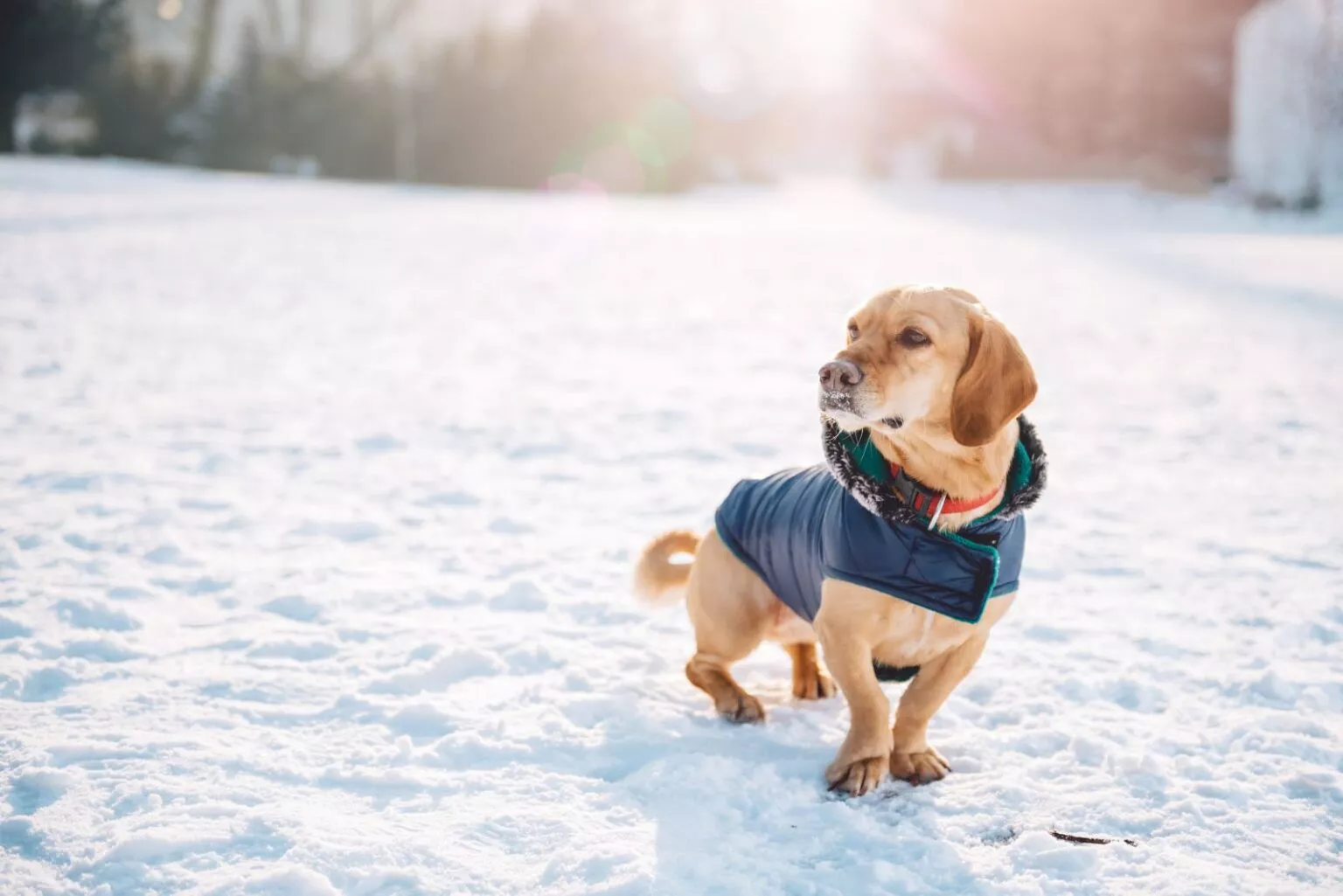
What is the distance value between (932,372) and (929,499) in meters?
0.33

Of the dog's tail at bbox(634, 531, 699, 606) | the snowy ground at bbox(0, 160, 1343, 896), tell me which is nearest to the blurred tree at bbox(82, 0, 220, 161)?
the snowy ground at bbox(0, 160, 1343, 896)

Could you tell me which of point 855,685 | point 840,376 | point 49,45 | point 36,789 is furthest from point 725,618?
point 49,45

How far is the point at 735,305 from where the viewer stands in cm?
1119

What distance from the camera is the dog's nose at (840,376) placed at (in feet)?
8.44

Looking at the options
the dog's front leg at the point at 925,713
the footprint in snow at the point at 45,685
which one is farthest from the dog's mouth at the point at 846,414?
the footprint in snow at the point at 45,685

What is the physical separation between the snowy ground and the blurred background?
885 inches

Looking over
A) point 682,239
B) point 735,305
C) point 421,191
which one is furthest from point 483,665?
point 421,191

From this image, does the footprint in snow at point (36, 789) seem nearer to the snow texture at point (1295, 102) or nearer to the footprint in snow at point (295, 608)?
the footprint in snow at point (295, 608)

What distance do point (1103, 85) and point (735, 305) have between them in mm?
27559

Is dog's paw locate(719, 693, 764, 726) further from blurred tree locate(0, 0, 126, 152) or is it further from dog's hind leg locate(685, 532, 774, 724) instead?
blurred tree locate(0, 0, 126, 152)

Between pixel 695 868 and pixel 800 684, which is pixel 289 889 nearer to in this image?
pixel 695 868

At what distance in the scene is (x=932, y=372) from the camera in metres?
2.66

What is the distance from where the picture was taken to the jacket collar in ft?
8.32

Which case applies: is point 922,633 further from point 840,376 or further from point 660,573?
point 660,573
